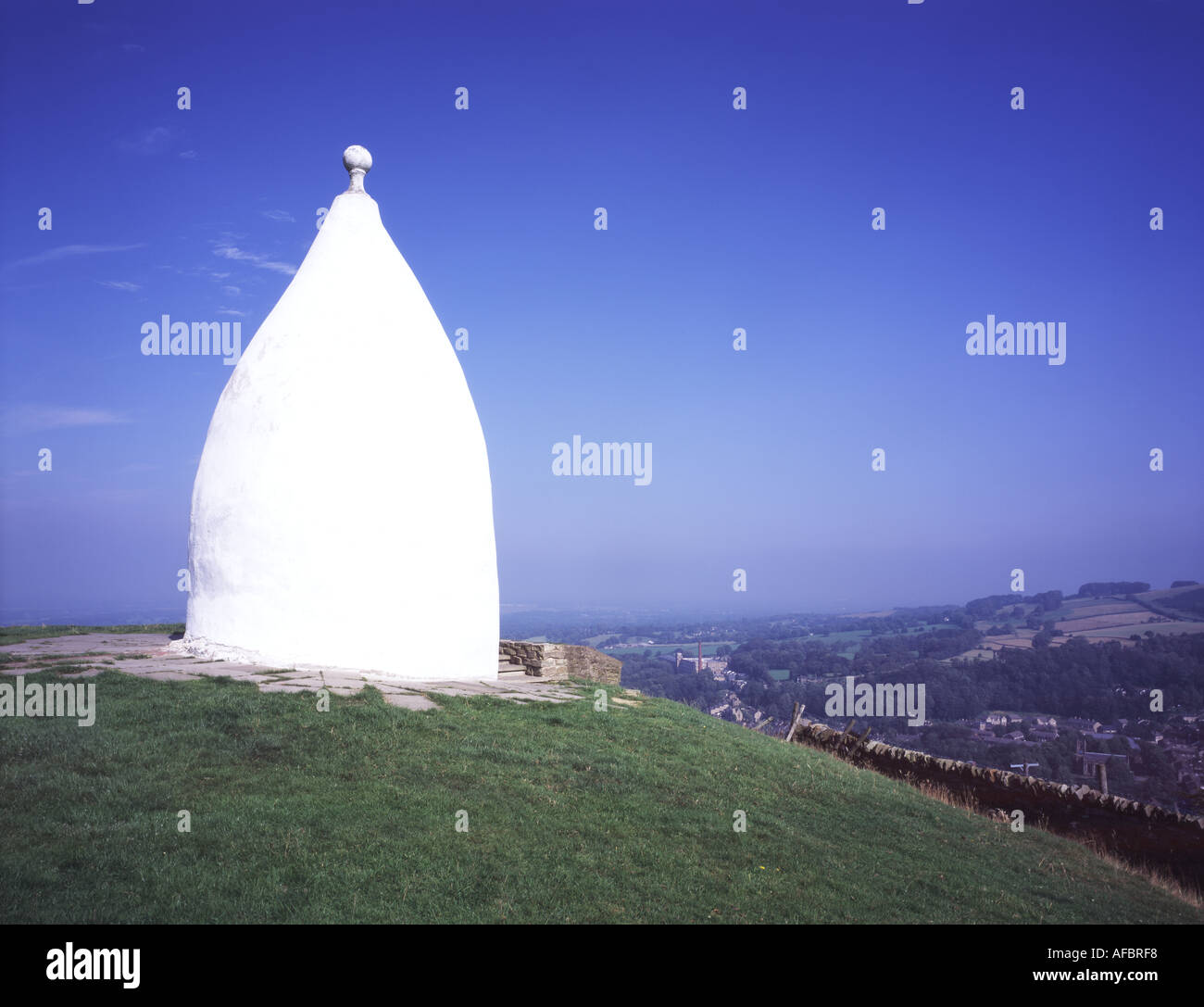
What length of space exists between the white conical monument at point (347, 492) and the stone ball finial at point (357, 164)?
47 cm

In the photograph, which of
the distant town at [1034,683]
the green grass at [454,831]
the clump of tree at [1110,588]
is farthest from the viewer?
the clump of tree at [1110,588]

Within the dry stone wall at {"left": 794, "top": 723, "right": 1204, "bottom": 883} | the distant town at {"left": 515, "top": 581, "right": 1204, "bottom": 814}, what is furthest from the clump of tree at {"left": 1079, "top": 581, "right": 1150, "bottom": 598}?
the dry stone wall at {"left": 794, "top": 723, "right": 1204, "bottom": 883}

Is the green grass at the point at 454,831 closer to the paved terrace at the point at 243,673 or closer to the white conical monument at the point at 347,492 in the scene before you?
the paved terrace at the point at 243,673

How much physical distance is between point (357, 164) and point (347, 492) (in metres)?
6.06

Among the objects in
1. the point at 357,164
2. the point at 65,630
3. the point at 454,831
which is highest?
the point at 357,164

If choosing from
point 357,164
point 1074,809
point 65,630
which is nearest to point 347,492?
point 357,164

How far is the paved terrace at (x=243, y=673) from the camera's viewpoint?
9.46 m

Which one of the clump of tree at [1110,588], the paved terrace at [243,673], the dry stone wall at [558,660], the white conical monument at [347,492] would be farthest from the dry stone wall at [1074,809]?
the clump of tree at [1110,588]

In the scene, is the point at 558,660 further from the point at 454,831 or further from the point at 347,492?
the point at 454,831

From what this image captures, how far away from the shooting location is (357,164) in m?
13.6
